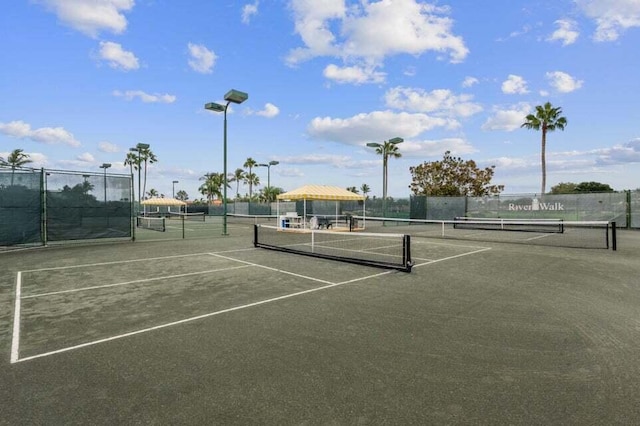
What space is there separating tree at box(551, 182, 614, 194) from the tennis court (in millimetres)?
78140

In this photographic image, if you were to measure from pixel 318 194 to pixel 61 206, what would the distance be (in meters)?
14.4

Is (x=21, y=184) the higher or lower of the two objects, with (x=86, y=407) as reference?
higher

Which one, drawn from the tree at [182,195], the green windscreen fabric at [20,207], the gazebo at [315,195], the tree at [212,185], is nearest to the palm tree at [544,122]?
the gazebo at [315,195]

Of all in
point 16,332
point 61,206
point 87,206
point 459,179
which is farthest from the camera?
point 459,179

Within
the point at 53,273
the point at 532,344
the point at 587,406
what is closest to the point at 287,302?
the point at 532,344

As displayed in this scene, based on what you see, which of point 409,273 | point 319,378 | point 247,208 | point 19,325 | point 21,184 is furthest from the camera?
point 247,208

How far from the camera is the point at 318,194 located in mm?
23859

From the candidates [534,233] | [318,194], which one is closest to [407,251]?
[318,194]

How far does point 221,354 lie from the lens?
13.0ft

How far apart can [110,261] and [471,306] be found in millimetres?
10258

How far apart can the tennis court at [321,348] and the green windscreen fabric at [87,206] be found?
296 inches

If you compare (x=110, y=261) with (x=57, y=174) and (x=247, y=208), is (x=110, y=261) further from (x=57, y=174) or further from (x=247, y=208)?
(x=247, y=208)

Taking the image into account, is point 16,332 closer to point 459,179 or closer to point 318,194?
point 318,194

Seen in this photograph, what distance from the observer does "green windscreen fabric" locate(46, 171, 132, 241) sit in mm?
14469
